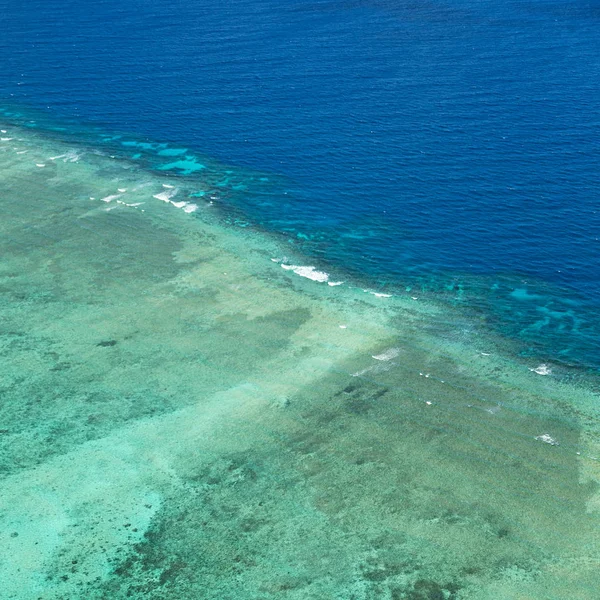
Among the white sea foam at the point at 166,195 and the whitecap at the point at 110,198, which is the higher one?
the whitecap at the point at 110,198

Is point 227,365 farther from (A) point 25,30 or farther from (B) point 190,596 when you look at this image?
(A) point 25,30

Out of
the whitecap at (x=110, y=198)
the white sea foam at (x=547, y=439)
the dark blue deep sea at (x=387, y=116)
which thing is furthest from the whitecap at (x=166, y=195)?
the white sea foam at (x=547, y=439)

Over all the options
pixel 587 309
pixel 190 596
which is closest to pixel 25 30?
pixel 587 309

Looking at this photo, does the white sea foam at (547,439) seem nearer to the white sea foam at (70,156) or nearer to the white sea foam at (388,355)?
the white sea foam at (388,355)

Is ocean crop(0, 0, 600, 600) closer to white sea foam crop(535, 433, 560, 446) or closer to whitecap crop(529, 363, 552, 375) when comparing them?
white sea foam crop(535, 433, 560, 446)

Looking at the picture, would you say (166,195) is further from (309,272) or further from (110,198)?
(309,272)

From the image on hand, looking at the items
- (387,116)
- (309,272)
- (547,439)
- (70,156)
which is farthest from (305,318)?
(70,156)
